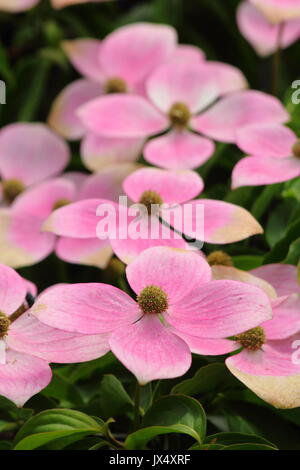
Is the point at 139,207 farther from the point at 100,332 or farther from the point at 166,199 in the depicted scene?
the point at 100,332

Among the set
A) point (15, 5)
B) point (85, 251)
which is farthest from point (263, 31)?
point (85, 251)

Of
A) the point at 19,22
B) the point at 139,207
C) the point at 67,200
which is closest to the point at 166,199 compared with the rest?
the point at 139,207

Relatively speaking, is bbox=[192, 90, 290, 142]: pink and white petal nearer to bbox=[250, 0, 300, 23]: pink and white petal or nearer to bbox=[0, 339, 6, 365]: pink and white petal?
bbox=[250, 0, 300, 23]: pink and white petal

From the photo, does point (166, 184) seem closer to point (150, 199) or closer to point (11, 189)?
point (150, 199)

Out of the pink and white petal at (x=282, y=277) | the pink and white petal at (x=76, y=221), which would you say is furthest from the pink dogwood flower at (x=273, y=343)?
the pink and white petal at (x=76, y=221)

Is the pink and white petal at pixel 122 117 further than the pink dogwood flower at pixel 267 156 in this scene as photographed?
Yes

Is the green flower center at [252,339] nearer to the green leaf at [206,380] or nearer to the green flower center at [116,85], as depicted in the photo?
the green leaf at [206,380]
